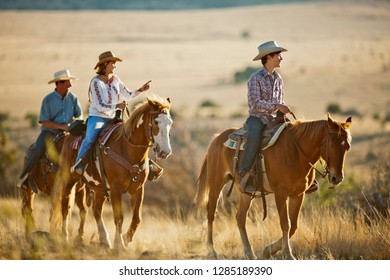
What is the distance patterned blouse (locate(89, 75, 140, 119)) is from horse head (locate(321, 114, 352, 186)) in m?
3.01

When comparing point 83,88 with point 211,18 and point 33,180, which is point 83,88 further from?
point 211,18

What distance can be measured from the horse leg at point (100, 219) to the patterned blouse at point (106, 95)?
1.32 meters

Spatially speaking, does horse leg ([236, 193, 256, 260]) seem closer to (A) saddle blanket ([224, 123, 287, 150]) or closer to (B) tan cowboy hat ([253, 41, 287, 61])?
(A) saddle blanket ([224, 123, 287, 150])

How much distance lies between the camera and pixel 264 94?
11258 mm

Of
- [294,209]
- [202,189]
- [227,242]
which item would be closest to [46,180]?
[202,189]

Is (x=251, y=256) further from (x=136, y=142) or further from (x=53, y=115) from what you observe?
(x=53, y=115)

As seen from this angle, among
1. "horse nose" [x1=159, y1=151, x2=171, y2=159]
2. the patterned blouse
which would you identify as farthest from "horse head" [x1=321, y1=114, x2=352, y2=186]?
the patterned blouse

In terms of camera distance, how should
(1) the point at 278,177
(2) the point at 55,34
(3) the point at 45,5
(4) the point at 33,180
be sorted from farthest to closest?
(2) the point at 55,34
(3) the point at 45,5
(4) the point at 33,180
(1) the point at 278,177

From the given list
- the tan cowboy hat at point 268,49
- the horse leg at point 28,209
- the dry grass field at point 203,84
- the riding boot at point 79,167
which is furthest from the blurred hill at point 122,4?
the tan cowboy hat at point 268,49

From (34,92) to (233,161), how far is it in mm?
37807

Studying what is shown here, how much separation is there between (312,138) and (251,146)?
91cm

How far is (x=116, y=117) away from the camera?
12156mm

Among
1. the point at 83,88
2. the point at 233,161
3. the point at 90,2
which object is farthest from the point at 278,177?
the point at 90,2

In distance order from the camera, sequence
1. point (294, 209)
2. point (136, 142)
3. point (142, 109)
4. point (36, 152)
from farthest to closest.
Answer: point (36, 152)
point (136, 142)
point (142, 109)
point (294, 209)
